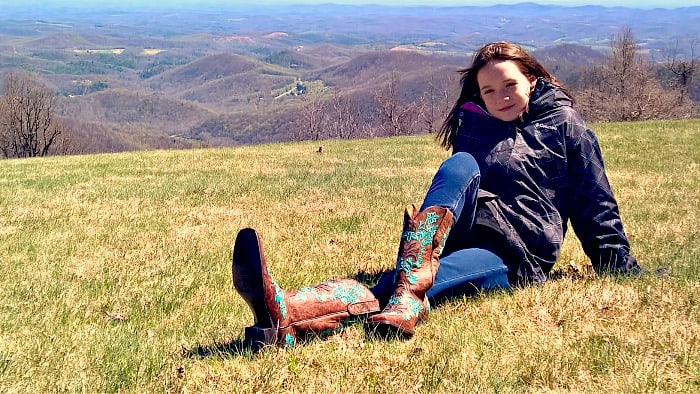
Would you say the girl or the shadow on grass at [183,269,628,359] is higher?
the girl

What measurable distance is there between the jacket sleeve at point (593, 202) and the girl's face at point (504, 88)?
462 millimetres

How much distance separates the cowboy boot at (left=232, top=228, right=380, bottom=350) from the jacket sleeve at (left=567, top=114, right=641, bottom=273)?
2.01 metres

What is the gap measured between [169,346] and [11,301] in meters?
1.98

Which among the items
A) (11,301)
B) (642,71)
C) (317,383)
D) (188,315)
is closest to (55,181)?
(11,301)

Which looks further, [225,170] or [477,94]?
[225,170]

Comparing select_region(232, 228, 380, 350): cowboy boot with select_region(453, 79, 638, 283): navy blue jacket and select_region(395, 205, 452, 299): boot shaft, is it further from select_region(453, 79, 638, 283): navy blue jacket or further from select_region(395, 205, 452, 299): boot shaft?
select_region(453, 79, 638, 283): navy blue jacket

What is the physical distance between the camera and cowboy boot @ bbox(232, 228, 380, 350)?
10.8ft

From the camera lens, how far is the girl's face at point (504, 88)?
454cm

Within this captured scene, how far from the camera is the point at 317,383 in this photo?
10.0 ft

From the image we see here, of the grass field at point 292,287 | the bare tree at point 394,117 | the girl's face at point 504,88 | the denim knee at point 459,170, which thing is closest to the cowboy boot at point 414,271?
the grass field at point 292,287

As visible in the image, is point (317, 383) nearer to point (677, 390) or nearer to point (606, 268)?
point (677, 390)

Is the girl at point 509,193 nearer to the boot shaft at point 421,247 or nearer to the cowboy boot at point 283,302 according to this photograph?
the boot shaft at point 421,247

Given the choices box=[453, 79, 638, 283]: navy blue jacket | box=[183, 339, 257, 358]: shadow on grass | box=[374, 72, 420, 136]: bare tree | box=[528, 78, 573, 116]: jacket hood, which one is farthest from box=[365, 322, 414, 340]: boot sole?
box=[374, 72, 420, 136]: bare tree

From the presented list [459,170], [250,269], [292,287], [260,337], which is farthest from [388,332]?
[292,287]
